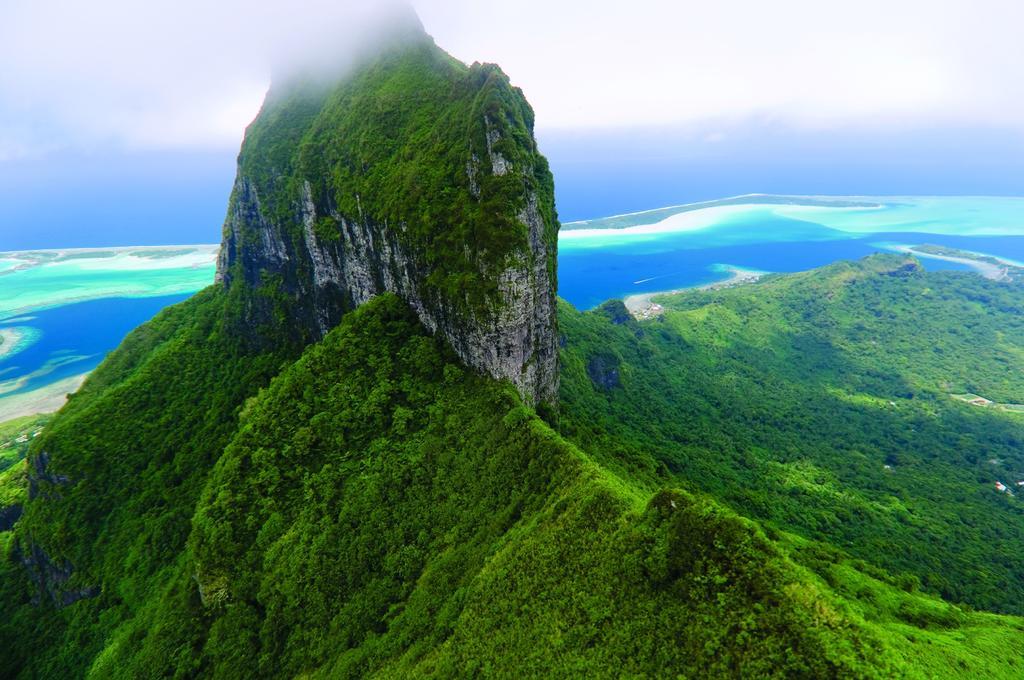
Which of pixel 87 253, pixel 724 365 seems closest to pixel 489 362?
pixel 724 365

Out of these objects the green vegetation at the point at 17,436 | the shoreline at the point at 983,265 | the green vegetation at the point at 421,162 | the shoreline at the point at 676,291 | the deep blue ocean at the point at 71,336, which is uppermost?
the green vegetation at the point at 421,162

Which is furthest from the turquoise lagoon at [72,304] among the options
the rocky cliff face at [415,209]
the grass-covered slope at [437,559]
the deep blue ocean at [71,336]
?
the grass-covered slope at [437,559]

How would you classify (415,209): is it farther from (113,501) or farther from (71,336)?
(71,336)

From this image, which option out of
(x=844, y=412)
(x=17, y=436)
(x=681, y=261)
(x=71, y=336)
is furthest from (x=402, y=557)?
(x=681, y=261)

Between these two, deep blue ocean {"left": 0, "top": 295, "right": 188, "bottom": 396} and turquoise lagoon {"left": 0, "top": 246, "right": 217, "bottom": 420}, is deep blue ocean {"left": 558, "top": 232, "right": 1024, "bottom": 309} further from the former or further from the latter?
turquoise lagoon {"left": 0, "top": 246, "right": 217, "bottom": 420}

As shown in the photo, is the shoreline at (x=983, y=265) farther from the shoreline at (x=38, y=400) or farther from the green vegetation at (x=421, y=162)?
the shoreline at (x=38, y=400)

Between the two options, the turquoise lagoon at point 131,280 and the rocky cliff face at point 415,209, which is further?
the turquoise lagoon at point 131,280

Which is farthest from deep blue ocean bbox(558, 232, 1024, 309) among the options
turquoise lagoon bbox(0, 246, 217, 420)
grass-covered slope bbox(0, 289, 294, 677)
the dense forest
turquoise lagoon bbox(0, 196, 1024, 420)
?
turquoise lagoon bbox(0, 246, 217, 420)
